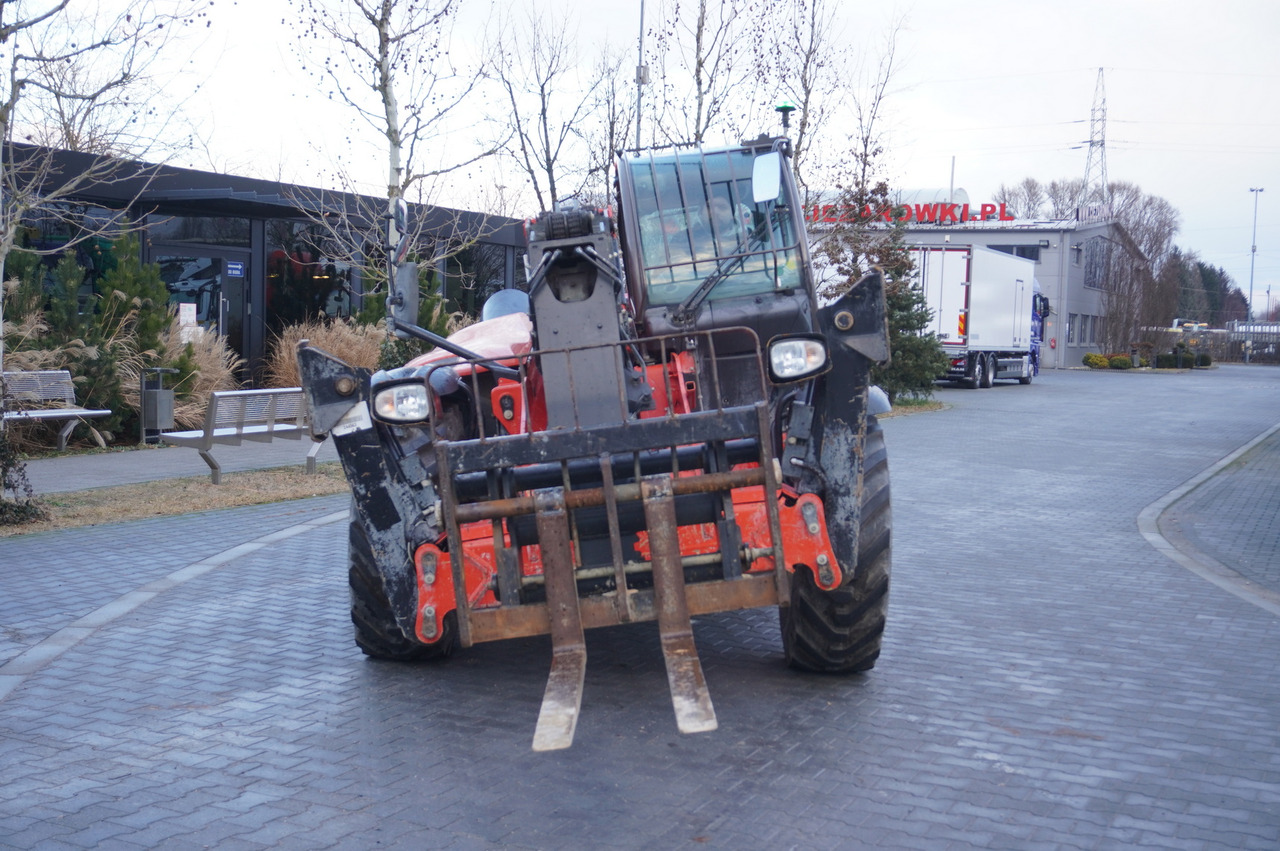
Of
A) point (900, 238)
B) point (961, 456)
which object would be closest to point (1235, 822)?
point (961, 456)

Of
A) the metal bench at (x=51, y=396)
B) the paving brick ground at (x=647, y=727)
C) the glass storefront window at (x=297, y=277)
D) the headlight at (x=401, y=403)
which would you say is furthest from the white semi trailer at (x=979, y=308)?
the headlight at (x=401, y=403)

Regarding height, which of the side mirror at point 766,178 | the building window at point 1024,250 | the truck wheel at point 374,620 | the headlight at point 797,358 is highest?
the building window at point 1024,250

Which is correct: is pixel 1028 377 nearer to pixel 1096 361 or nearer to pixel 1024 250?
pixel 1096 361

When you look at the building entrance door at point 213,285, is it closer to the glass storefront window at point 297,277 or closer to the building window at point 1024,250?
the glass storefront window at point 297,277

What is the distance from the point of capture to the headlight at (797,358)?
16.4 ft

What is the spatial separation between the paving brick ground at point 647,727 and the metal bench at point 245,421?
3765 mm

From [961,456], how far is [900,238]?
9.95 metres

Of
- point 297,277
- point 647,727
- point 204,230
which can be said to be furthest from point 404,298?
point 297,277

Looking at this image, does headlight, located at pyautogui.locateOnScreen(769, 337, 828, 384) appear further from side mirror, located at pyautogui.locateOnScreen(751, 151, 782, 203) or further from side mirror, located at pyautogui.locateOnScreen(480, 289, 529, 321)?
side mirror, located at pyautogui.locateOnScreen(480, 289, 529, 321)

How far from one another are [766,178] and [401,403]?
8.23 ft

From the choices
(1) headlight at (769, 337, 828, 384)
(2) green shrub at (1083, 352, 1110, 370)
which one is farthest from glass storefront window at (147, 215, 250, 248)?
(2) green shrub at (1083, 352, 1110, 370)

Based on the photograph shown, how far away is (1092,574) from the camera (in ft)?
28.8

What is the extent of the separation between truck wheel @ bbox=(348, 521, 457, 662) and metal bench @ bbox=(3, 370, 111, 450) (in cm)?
1023

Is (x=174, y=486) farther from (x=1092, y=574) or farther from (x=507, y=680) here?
(x=1092, y=574)
